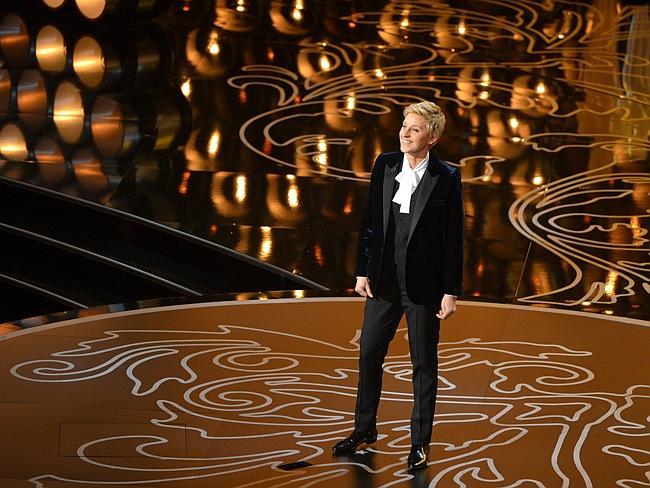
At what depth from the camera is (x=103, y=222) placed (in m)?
6.77

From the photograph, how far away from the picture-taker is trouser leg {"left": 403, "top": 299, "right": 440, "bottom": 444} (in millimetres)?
4105

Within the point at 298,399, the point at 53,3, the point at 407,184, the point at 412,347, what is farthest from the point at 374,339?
the point at 53,3

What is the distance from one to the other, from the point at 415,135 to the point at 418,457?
0.97 metres

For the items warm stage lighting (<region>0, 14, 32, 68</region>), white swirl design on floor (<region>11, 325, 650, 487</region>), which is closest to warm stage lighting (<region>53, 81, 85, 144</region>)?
warm stage lighting (<region>0, 14, 32, 68</region>)

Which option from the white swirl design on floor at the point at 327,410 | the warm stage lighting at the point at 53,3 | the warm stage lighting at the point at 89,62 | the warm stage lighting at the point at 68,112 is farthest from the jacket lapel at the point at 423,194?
the warm stage lighting at the point at 53,3

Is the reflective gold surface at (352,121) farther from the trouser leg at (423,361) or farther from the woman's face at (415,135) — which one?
the woman's face at (415,135)

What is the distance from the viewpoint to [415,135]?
399cm

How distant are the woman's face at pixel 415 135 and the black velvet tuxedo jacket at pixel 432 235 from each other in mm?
90

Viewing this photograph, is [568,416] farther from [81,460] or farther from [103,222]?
[103,222]

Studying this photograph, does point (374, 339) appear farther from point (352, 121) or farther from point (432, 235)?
point (352, 121)

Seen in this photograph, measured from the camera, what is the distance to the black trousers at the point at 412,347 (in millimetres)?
4109

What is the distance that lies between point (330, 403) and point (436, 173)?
3.42 feet

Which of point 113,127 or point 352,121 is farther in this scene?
point 352,121

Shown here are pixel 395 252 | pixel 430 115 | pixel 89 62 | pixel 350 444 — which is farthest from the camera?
pixel 89 62
